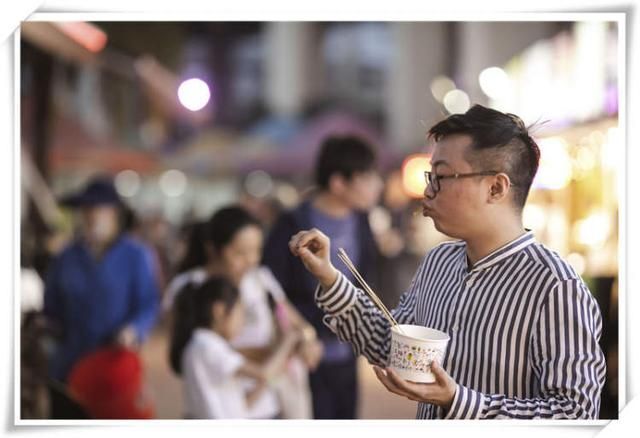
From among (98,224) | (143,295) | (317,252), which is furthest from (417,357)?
(98,224)

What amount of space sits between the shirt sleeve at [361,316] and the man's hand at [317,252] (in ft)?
0.10

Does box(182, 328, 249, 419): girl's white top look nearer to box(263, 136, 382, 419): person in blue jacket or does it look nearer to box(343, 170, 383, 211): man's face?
box(263, 136, 382, 419): person in blue jacket

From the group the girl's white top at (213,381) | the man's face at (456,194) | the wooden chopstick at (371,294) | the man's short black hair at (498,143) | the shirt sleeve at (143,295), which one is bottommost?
the girl's white top at (213,381)

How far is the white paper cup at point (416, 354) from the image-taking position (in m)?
1.61

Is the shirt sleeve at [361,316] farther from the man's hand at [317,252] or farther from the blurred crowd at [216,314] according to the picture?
the blurred crowd at [216,314]

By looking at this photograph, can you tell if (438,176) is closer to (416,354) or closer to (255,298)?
(416,354)

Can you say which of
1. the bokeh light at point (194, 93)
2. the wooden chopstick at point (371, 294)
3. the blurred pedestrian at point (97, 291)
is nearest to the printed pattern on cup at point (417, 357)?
the wooden chopstick at point (371, 294)

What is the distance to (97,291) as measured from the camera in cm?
389

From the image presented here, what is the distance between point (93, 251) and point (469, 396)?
2845 millimetres

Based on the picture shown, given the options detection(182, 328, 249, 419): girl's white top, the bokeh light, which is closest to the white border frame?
the bokeh light

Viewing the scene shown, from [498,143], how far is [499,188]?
101 mm

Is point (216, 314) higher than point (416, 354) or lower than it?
lower
